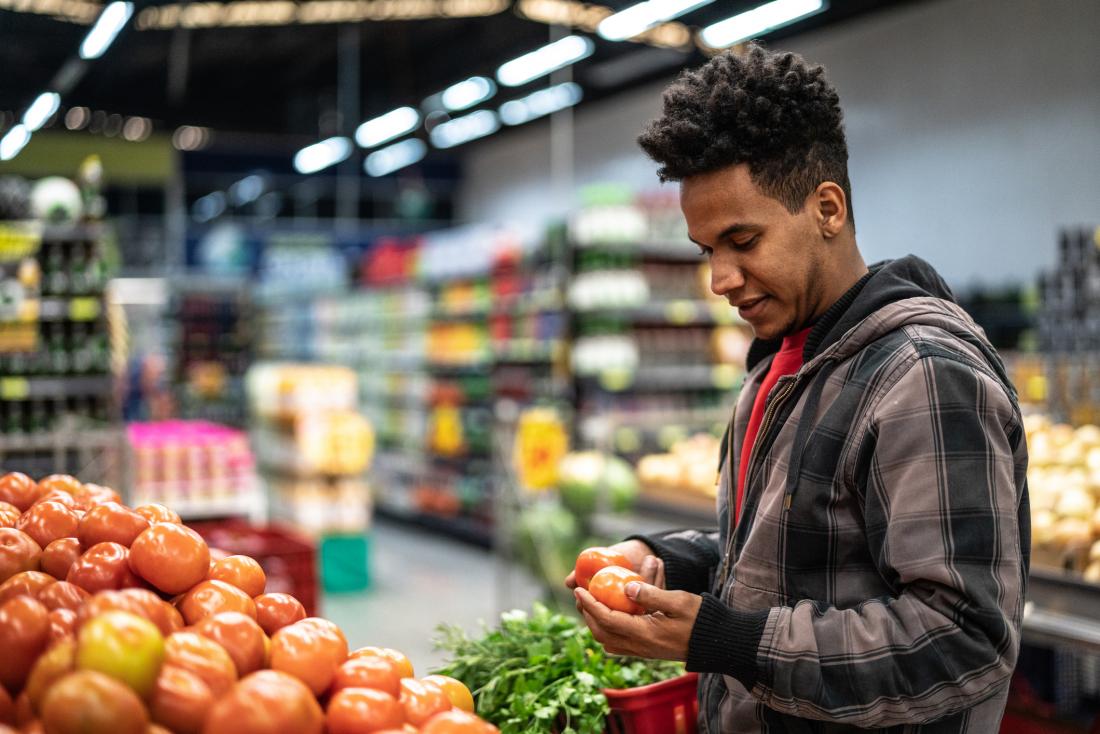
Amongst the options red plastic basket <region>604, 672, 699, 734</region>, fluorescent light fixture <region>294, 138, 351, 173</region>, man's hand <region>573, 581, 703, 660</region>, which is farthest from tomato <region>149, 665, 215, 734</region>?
fluorescent light fixture <region>294, 138, 351, 173</region>

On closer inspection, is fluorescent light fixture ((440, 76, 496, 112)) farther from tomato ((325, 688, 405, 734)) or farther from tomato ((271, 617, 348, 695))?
tomato ((325, 688, 405, 734))

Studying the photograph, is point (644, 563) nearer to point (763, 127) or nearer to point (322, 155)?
point (763, 127)

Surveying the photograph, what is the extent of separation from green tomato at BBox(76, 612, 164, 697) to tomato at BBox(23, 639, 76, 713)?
23 millimetres

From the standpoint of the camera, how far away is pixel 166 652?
122 centimetres

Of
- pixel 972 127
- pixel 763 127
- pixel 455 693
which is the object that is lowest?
pixel 455 693

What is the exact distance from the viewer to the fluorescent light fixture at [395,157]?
15547mm

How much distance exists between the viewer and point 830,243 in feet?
5.26

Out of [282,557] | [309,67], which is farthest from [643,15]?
[309,67]

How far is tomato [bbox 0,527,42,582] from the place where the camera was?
1.53 m

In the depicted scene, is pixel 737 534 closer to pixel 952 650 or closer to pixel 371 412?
pixel 952 650

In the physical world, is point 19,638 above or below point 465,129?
below

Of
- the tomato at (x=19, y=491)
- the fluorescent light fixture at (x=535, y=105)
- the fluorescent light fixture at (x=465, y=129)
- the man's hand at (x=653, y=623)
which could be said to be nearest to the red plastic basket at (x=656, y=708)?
the man's hand at (x=653, y=623)

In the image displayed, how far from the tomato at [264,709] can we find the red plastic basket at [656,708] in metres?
A: 0.78

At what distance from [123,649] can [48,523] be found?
698 mm
